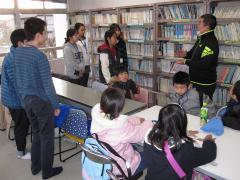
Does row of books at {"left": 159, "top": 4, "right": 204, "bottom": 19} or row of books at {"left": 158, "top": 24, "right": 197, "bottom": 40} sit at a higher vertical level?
row of books at {"left": 159, "top": 4, "right": 204, "bottom": 19}

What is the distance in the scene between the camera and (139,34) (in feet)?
16.3

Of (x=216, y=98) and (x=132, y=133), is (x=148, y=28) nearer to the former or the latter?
(x=216, y=98)

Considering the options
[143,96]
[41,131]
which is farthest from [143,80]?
[41,131]

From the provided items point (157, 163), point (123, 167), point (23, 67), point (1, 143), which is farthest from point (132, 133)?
point (1, 143)

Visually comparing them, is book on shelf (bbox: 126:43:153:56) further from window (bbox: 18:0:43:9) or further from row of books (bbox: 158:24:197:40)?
window (bbox: 18:0:43:9)

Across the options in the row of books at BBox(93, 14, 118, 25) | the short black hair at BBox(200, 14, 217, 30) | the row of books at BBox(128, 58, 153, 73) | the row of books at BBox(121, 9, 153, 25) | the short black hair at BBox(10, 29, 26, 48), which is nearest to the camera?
the short black hair at BBox(10, 29, 26, 48)

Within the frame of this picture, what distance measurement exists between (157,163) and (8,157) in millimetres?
2377

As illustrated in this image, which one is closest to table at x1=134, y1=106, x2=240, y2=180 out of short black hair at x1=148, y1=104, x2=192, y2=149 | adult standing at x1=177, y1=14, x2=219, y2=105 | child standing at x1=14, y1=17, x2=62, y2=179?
short black hair at x1=148, y1=104, x2=192, y2=149

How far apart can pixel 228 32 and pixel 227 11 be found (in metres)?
0.29

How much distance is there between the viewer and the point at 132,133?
184 cm

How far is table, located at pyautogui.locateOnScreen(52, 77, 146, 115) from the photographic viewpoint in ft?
8.69

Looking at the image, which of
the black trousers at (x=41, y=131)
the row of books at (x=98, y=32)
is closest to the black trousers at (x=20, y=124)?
the black trousers at (x=41, y=131)

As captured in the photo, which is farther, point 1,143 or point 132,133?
point 1,143

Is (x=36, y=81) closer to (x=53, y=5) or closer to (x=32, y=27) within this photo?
(x=32, y=27)
